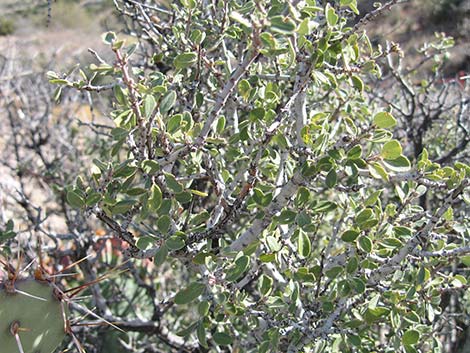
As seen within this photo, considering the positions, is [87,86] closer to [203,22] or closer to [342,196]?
[203,22]

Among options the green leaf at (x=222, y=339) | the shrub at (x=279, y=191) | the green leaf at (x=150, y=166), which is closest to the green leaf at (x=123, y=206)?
the shrub at (x=279, y=191)

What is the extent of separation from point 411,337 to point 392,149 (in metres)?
0.51

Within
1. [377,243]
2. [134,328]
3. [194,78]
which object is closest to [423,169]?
[377,243]

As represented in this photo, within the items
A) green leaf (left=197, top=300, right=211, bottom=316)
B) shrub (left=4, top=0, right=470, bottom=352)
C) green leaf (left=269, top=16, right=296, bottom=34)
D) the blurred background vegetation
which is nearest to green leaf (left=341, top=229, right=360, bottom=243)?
shrub (left=4, top=0, right=470, bottom=352)

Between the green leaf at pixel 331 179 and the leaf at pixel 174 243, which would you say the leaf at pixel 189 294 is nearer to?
the leaf at pixel 174 243

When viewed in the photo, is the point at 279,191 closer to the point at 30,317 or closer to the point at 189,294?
the point at 189,294

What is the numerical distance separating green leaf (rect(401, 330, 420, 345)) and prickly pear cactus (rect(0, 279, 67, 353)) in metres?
0.93

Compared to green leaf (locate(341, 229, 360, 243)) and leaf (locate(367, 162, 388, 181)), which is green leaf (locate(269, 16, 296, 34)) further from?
green leaf (locate(341, 229, 360, 243))

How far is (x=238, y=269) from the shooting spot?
1470mm

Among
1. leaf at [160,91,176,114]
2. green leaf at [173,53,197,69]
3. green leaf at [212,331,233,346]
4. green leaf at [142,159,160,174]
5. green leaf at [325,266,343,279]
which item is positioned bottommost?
green leaf at [212,331,233,346]

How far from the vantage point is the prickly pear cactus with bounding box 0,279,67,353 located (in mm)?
1565

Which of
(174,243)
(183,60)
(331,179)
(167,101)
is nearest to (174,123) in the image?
(167,101)

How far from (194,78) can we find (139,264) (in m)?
1.86

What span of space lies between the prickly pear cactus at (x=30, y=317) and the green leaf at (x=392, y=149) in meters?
0.98
